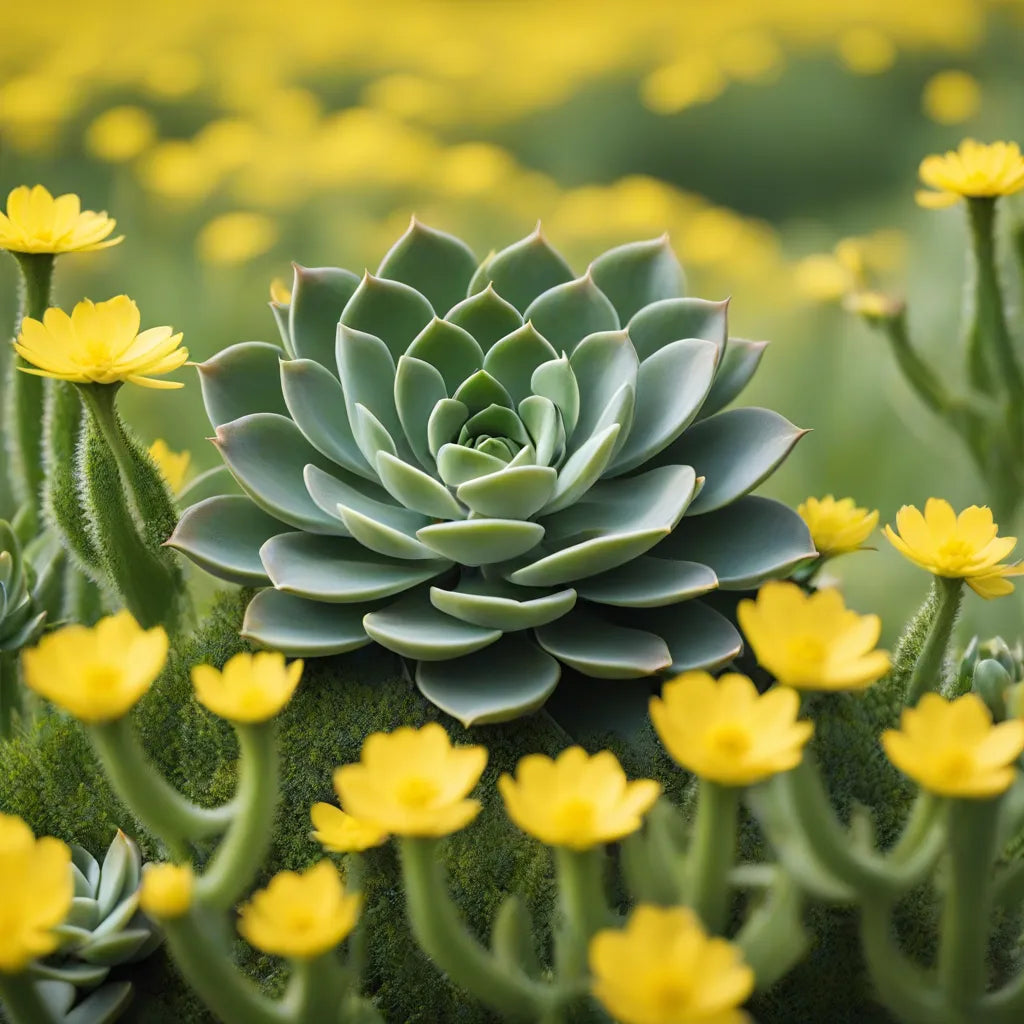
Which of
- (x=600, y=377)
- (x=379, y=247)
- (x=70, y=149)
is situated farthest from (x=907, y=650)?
(x=70, y=149)

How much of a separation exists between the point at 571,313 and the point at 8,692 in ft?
1.23

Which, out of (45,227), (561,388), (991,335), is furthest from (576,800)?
(991,335)

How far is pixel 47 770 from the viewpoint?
614 mm

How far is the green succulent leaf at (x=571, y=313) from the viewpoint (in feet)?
2.17

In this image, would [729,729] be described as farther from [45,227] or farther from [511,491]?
[45,227]

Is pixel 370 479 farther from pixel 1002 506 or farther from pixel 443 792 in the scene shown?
pixel 1002 506

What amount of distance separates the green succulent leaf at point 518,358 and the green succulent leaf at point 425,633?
135 millimetres

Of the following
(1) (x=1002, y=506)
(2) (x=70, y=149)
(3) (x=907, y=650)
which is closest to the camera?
(3) (x=907, y=650)

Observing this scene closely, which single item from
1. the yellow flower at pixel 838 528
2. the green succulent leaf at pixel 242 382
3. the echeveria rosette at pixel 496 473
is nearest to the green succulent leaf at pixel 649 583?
the echeveria rosette at pixel 496 473

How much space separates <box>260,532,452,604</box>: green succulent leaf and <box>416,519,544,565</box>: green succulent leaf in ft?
0.10

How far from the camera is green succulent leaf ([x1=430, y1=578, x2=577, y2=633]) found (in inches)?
22.0

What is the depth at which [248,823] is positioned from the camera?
482 mm

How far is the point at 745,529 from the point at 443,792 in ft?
0.82

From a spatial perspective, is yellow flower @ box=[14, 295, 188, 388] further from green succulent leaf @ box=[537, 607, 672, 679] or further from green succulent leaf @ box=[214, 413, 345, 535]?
green succulent leaf @ box=[537, 607, 672, 679]
